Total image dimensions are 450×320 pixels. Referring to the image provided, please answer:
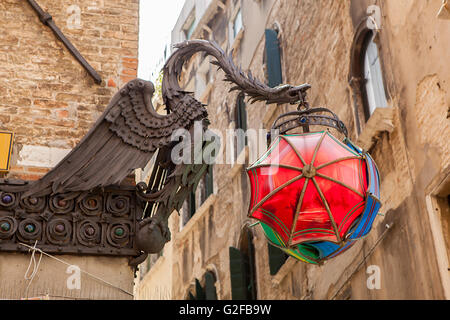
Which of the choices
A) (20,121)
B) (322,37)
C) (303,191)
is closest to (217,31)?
(322,37)

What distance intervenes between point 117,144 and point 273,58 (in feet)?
27.9

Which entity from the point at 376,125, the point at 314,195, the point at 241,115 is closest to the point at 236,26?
Result: the point at 241,115

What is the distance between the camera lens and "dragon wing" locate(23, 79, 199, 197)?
14.9 feet

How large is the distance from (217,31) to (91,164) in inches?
537

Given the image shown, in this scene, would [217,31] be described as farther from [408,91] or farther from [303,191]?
[303,191]

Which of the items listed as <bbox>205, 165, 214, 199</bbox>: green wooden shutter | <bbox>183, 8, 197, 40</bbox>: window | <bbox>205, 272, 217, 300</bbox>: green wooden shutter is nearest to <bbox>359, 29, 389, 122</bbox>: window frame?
<bbox>205, 272, 217, 300</bbox>: green wooden shutter

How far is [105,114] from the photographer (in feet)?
15.1

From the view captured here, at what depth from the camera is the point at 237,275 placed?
43.0 feet

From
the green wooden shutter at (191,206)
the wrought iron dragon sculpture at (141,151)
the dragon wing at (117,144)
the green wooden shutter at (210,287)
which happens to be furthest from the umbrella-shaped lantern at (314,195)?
the green wooden shutter at (191,206)

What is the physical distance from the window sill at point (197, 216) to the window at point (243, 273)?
239 centimetres

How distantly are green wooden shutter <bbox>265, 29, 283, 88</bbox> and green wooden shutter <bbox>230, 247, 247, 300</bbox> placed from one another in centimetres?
313

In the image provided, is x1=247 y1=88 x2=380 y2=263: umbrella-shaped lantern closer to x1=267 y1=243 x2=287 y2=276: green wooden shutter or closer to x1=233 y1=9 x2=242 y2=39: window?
x1=267 y1=243 x2=287 y2=276: green wooden shutter

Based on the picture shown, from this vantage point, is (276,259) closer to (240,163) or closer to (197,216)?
(240,163)

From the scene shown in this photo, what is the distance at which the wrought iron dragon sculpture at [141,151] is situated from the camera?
4520mm
